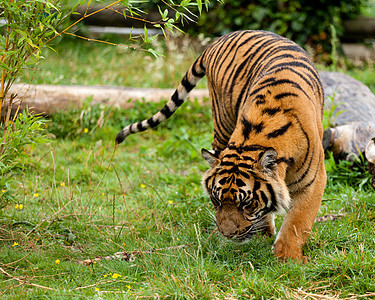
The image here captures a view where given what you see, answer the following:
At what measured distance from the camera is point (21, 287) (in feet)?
9.87

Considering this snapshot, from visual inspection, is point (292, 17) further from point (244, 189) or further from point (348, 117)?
point (244, 189)

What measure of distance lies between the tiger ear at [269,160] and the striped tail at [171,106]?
65.8 inches

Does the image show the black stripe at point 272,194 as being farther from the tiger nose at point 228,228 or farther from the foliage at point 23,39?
the foliage at point 23,39

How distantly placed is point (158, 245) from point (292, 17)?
7.36 meters

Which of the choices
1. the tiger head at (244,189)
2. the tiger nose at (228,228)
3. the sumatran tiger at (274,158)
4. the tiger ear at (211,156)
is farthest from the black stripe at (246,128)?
the tiger nose at (228,228)

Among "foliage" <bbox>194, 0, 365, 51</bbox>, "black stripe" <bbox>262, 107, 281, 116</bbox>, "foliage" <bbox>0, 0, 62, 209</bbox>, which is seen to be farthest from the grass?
"foliage" <bbox>194, 0, 365, 51</bbox>

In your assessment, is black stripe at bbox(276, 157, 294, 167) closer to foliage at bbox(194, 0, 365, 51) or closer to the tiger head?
the tiger head

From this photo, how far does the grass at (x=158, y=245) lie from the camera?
9.59 ft

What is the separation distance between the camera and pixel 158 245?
3553 mm

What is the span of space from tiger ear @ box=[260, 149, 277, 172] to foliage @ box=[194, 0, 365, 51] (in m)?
7.20

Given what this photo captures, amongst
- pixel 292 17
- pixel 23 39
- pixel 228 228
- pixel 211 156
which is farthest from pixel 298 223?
pixel 292 17

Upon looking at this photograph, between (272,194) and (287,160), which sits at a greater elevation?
(287,160)

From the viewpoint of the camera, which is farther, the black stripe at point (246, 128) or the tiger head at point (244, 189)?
the black stripe at point (246, 128)

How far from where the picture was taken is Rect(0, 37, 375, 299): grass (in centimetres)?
292
